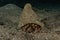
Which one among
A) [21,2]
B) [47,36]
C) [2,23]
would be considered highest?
[47,36]

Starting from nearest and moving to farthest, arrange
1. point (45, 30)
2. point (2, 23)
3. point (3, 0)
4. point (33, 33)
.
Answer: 1. point (33, 33)
2. point (45, 30)
3. point (2, 23)
4. point (3, 0)

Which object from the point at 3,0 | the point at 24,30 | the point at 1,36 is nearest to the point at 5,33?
the point at 1,36

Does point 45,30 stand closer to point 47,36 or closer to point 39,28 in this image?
point 39,28

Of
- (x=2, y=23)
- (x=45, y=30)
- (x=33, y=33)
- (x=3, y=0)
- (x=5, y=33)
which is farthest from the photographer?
(x=3, y=0)

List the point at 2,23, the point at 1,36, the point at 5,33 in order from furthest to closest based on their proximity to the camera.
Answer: the point at 2,23 → the point at 5,33 → the point at 1,36

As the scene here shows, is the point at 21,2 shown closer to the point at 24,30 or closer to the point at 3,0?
the point at 3,0

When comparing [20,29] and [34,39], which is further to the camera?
[20,29]

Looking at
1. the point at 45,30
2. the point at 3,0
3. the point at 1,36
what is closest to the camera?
the point at 1,36

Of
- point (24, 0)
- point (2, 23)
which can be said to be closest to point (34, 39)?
→ point (2, 23)

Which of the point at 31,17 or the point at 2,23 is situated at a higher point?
the point at 31,17
